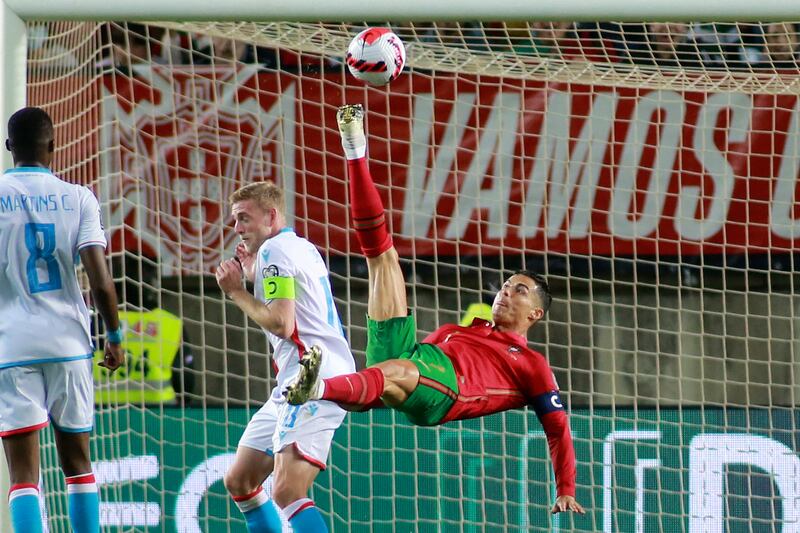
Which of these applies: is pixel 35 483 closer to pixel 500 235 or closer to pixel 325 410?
pixel 325 410

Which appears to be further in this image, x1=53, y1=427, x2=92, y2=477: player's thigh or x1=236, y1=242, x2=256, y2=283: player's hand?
x1=236, y1=242, x2=256, y2=283: player's hand

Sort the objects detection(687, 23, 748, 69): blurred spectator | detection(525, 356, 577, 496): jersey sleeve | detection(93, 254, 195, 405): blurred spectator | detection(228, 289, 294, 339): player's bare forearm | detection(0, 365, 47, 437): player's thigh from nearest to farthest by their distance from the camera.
→ detection(0, 365, 47, 437): player's thigh, detection(228, 289, 294, 339): player's bare forearm, detection(525, 356, 577, 496): jersey sleeve, detection(687, 23, 748, 69): blurred spectator, detection(93, 254, 195, 405): blurred spectator

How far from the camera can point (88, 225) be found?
3562mm

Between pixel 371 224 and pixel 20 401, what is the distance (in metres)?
1.23

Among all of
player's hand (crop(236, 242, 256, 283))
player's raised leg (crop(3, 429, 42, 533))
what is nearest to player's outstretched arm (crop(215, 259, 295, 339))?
player's hand (crop(236, 242, 256, 283))

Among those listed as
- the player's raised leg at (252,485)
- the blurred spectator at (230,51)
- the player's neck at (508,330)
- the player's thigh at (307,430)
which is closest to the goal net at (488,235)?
the blurred spectator at (230,51)

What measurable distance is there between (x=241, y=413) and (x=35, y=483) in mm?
2274

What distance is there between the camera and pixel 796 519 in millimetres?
5613

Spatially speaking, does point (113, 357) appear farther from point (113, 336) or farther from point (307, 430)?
point (307, 430)

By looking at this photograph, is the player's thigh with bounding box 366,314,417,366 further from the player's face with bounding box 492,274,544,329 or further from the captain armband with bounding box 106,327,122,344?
the captain armband with bounding box 106,327,122,344

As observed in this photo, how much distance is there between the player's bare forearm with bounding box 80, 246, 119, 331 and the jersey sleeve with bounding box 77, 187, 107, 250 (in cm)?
2

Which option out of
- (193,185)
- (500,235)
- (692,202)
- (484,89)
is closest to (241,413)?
(193,185)

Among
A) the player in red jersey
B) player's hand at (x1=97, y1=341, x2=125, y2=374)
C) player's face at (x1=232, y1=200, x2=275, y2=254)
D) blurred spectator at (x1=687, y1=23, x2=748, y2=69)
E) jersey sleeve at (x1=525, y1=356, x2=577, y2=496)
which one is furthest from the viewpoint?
blurred spectator at (x1=687, y1=23, x2=748, y2=69)

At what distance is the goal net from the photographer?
574 centimetres
